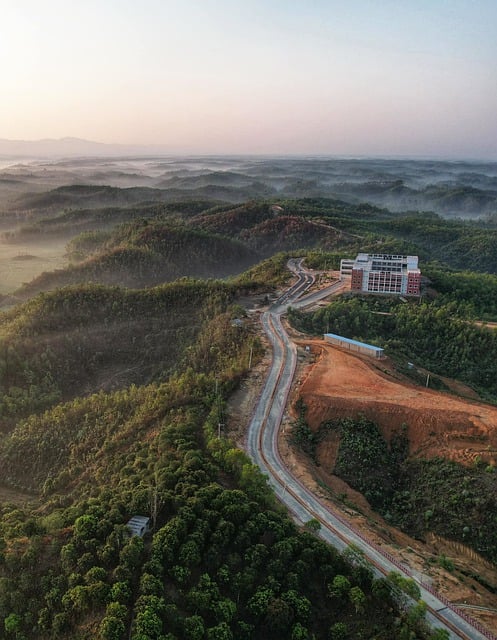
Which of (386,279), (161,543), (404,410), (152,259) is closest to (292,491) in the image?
(161,543)

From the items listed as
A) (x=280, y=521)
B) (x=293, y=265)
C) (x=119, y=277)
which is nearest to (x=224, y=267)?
(x=119, y=277)

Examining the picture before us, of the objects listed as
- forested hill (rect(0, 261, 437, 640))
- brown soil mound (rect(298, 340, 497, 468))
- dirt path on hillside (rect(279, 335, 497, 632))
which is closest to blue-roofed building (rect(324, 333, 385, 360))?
dirt path on hillside (rect(279, 335, 497, 632))

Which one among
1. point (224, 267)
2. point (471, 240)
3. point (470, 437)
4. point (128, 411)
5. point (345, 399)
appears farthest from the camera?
point (471, 240)

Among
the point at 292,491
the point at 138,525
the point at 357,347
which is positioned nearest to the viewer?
the point at 138,525

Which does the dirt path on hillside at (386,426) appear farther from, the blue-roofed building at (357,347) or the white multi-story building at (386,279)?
the white multi-story building at (386,279)

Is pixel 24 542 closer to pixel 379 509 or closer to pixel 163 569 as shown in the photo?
pixel 163 569

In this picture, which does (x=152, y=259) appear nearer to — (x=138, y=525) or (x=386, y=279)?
(x=386, y=279)
